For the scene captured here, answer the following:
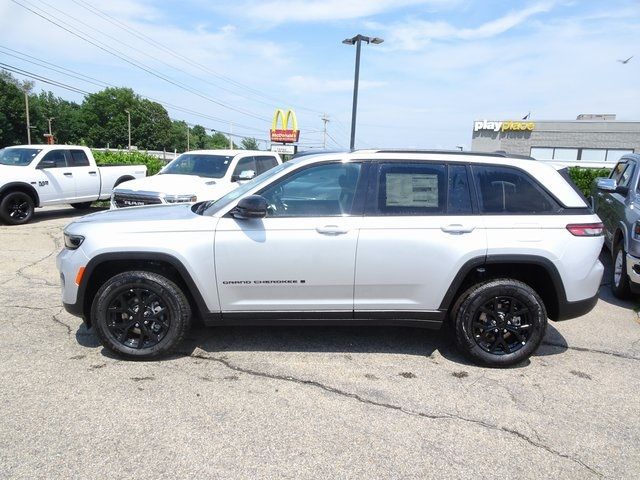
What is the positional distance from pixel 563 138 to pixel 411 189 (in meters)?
28.5

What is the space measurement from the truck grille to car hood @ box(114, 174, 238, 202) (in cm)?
12

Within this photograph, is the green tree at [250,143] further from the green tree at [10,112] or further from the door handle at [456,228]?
the door handle at [456,228]

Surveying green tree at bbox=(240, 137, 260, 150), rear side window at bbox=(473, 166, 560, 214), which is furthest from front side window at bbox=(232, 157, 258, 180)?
green tree at bbox=(240, 137, 260, 150)

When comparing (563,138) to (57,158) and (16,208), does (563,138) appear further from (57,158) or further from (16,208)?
(16,208)

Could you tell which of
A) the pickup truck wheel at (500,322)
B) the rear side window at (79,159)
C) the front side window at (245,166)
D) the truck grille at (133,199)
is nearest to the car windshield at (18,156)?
the rear side window at (79,159)

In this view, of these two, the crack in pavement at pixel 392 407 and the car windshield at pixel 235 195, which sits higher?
the car windshield at pixel 235 195

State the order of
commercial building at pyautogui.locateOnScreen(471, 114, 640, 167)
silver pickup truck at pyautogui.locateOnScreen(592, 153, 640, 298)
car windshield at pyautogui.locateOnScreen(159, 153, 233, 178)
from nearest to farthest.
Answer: silver pickup truck at pyautogui.locateOnScreen(592, 153, 640, 298), car windshield at pyautogui.locateOnScreen(159, 153, 233, 178), commercial building at pyautogui.locateOnScreen(471, 114, 640, 167)

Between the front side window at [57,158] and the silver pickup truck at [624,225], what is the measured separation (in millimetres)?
11523

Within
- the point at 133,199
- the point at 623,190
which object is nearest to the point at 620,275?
the point at 623,190

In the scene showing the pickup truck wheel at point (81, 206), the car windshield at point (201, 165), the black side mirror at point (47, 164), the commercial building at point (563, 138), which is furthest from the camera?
the commercial building at point (563, 138)

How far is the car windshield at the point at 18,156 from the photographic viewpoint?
11227mm

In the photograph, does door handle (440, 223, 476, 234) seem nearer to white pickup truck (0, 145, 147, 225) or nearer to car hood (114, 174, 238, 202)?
car hood (114, 174, 238, 202)

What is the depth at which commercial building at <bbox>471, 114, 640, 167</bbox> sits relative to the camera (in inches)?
1080

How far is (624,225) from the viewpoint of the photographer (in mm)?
6215
